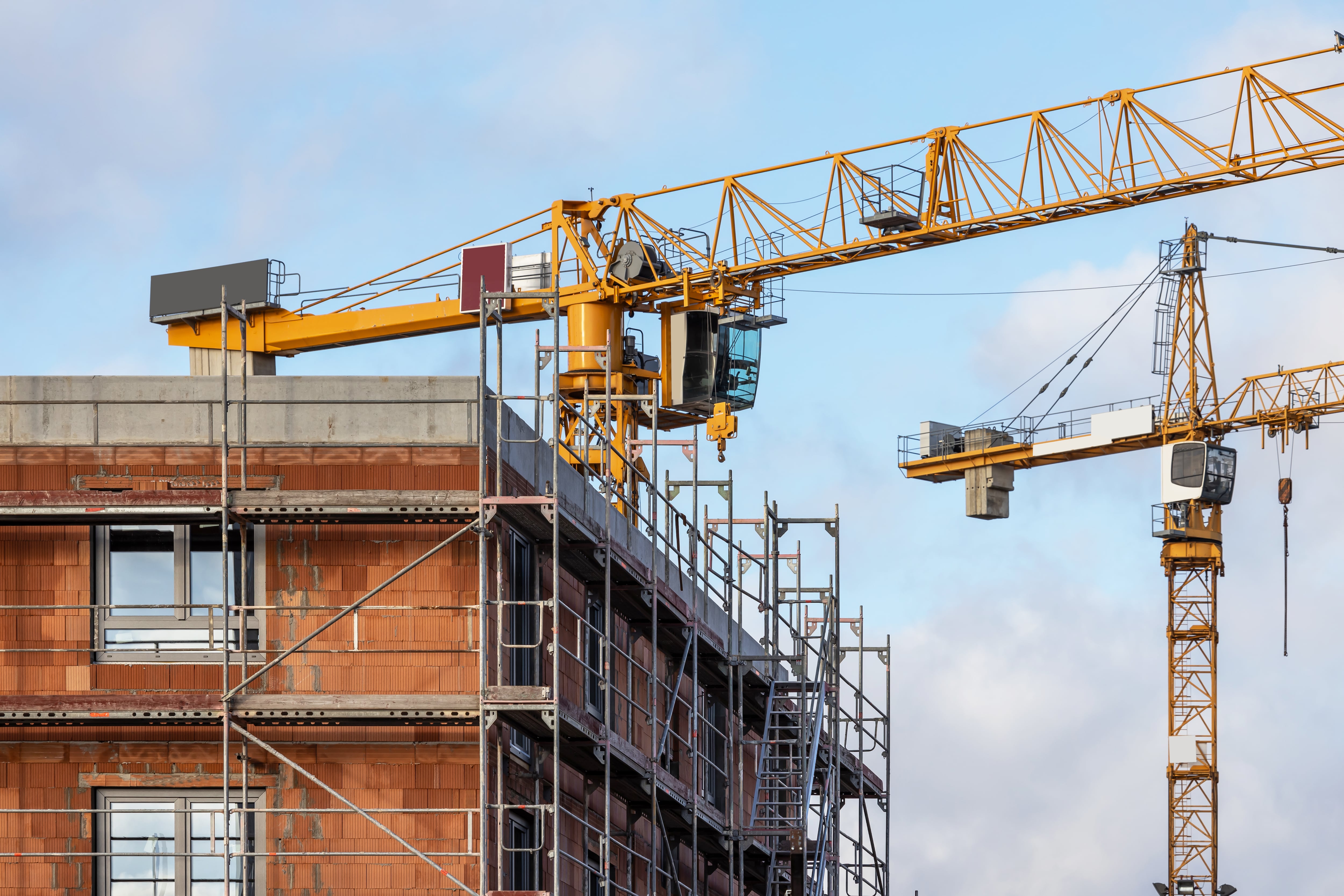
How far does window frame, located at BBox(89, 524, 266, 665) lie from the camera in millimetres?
25766

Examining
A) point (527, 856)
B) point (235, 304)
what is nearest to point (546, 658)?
point (527, 856)

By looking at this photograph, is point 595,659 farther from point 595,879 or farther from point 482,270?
point 482,270

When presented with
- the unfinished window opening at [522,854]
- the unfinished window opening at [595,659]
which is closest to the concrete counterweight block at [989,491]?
the unfinished window opening at [595,659]

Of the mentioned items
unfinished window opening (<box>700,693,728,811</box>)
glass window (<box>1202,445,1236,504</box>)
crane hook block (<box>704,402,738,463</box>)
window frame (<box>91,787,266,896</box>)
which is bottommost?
window frame (<box>91,787,266,896</box>)

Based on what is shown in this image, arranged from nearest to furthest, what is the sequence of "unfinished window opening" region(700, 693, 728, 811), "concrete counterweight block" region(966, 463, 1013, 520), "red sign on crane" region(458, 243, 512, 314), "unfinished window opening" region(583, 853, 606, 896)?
"unfinished window opening" region(583, 853, 606, 896) < "unfinished window opening" region(700, 693, 728, 811) < "red sign on crane" region(458, 243, 512, 314) < "concrete counterweight block" region(966, 463, 1013, 520)

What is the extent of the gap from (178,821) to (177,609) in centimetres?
219

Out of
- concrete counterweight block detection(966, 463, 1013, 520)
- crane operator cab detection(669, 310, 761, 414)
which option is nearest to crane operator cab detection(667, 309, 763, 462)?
crane operator cab detection(669, 310, 761, 414)

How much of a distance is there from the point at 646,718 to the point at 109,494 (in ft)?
32.1

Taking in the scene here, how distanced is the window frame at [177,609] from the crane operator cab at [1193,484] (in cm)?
7663

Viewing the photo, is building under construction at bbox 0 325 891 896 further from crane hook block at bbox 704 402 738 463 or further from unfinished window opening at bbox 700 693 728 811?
crane hook block at bbox 704 402 738 463

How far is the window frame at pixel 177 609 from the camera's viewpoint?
25766 millimetres

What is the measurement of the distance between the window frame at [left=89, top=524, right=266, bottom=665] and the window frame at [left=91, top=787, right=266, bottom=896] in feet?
4.35

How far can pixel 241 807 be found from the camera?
2517 cm

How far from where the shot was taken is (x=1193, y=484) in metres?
98.6
